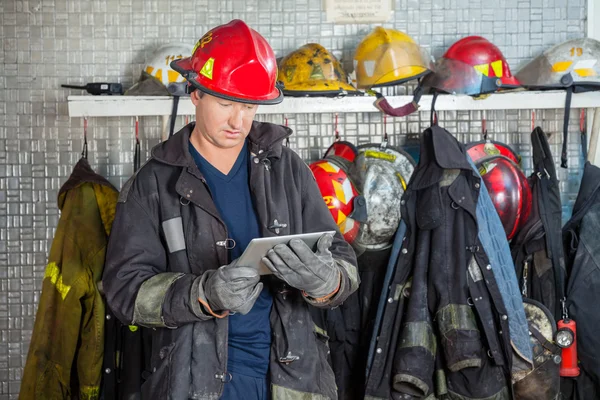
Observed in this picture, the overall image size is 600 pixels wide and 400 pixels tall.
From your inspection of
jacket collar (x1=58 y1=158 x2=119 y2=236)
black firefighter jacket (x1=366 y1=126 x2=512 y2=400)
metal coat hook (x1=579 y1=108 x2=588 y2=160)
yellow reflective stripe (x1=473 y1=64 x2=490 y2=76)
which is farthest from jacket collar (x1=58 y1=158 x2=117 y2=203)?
metal coat hook (x1=579 y1=108 x2=588 y2=160)

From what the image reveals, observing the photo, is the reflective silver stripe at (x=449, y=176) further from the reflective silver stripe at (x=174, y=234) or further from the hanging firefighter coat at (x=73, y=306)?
the hanging firefighter coat at (x=73, y=306)

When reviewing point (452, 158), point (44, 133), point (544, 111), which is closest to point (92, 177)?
point (44, 133)

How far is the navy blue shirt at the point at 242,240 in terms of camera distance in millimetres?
2221

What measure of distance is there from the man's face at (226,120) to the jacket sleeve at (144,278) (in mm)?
271

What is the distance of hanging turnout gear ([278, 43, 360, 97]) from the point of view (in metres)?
3.37

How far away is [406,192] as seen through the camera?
324cm

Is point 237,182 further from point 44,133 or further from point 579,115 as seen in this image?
point 579,115

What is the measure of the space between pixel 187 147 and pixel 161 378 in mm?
682

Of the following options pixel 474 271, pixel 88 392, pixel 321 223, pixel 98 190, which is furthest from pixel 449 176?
pixel 88 392

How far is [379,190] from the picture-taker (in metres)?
3.32

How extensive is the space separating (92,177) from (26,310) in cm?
86

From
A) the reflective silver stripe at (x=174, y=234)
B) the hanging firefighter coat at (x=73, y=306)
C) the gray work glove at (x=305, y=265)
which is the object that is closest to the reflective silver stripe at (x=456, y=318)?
the gray work glove at (x=305, y=265)

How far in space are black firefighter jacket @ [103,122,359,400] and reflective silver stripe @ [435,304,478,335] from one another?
0.78 m

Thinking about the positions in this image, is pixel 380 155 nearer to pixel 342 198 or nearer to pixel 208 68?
pixel 342 198
